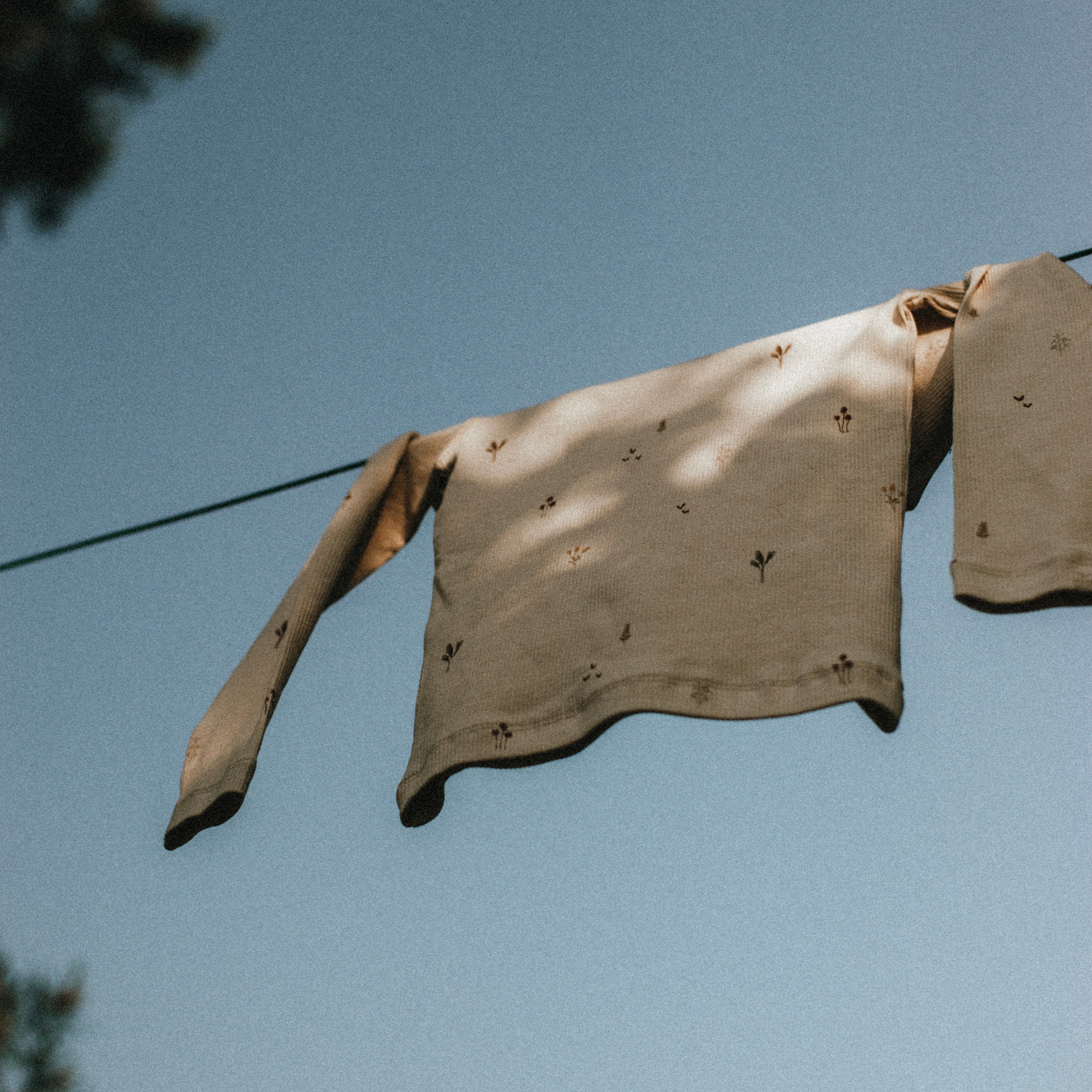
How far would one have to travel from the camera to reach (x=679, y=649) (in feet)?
4.55

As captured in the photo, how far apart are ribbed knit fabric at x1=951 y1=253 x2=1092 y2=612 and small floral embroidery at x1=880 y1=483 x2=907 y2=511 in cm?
8

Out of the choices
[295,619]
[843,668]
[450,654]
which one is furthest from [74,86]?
[843,668]

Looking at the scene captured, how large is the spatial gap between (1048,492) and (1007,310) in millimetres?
373

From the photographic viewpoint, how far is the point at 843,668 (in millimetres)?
1240

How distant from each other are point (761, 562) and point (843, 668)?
0.78ft

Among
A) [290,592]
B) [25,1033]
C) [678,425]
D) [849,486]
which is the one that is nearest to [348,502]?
[290,592]

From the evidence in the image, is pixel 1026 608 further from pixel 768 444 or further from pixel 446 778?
pixel 446 778

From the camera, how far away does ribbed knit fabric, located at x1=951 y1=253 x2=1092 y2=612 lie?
122 cm

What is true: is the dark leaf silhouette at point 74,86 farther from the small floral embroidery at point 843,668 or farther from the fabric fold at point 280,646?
the small floral embroidery at point 843,668

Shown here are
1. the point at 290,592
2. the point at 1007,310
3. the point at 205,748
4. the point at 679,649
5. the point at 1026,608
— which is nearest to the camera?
the point at 1026,608

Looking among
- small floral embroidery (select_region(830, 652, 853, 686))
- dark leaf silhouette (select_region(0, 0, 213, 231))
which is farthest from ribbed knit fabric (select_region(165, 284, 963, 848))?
dark leaf silhouette (select_region(0, 0, 213, 231))

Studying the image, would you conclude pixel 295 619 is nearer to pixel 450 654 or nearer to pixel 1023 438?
pixel 450 654

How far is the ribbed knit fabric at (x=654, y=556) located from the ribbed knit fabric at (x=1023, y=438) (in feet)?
0.29

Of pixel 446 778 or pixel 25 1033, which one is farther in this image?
pixel 25 1033
